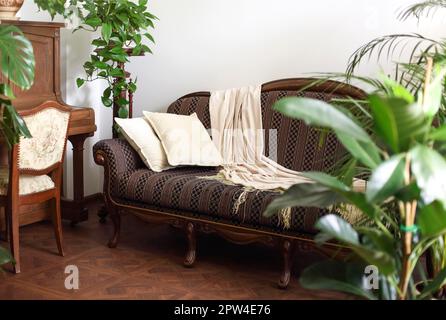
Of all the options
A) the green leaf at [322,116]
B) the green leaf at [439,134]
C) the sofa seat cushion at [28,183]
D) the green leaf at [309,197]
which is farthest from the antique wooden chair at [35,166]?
the green leaf at [439,134]

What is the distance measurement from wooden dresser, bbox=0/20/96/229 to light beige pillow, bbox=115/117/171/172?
0.41m

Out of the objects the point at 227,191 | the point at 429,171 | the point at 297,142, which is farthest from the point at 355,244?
the point at 297,142

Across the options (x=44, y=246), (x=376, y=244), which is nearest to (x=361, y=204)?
(x=376, y=244)

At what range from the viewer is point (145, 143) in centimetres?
386

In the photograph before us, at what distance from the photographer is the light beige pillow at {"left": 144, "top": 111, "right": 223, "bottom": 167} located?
3855 millimetres

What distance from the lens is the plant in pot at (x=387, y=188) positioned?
1.61 metres

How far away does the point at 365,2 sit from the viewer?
12.8 ft

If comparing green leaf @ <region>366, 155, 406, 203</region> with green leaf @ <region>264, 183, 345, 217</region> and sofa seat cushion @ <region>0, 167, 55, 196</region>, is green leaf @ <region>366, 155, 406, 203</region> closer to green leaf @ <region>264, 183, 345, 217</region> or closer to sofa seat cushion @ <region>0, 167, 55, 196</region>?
green leaf @ <region>264, 183, 345, 217</region>

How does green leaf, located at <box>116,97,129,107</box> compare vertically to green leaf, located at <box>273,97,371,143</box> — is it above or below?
below

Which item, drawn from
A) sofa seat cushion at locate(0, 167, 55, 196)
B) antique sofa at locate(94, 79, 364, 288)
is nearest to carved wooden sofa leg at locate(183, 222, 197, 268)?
antique sofa at locate(94, 79, 364, 288)

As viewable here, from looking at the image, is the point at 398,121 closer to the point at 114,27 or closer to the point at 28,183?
the point at 28,183

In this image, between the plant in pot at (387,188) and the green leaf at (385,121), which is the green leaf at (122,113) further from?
the green leaf at (385,121)

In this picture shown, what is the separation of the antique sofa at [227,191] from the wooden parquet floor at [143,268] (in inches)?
5.4

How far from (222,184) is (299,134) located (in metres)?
0.61
